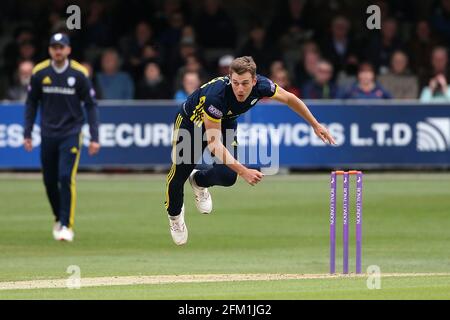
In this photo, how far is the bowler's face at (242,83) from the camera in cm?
1330

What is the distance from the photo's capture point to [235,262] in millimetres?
15812

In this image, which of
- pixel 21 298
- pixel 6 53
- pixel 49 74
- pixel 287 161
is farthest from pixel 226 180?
pixel 6 53

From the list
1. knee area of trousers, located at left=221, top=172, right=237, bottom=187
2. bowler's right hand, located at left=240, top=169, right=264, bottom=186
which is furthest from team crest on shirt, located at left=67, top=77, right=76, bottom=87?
bowler's right hand, located at left=240, top=169, right=264, bottom=186

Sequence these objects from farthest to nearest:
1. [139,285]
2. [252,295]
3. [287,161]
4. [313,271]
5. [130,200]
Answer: [287,161] < [130,200] < [313,271] < [139,285] < [252,295]

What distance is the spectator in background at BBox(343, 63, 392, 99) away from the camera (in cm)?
2491

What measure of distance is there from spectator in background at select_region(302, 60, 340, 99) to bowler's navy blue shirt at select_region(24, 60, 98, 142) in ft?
28.1

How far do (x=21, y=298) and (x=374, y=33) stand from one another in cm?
1654

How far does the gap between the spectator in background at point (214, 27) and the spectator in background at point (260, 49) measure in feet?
1.95

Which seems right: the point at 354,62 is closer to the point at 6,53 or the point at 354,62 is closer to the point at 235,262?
the point at 6,53

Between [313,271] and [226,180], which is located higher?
[226,180]

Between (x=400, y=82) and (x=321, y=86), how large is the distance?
5.45ft

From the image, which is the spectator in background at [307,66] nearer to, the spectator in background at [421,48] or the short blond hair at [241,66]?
the spectator in background at [421,48]

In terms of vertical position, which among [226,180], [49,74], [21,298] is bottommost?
[21,298]

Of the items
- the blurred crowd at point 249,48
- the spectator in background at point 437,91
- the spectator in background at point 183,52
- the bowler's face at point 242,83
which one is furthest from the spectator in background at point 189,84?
the bowler's face at point 242,83
